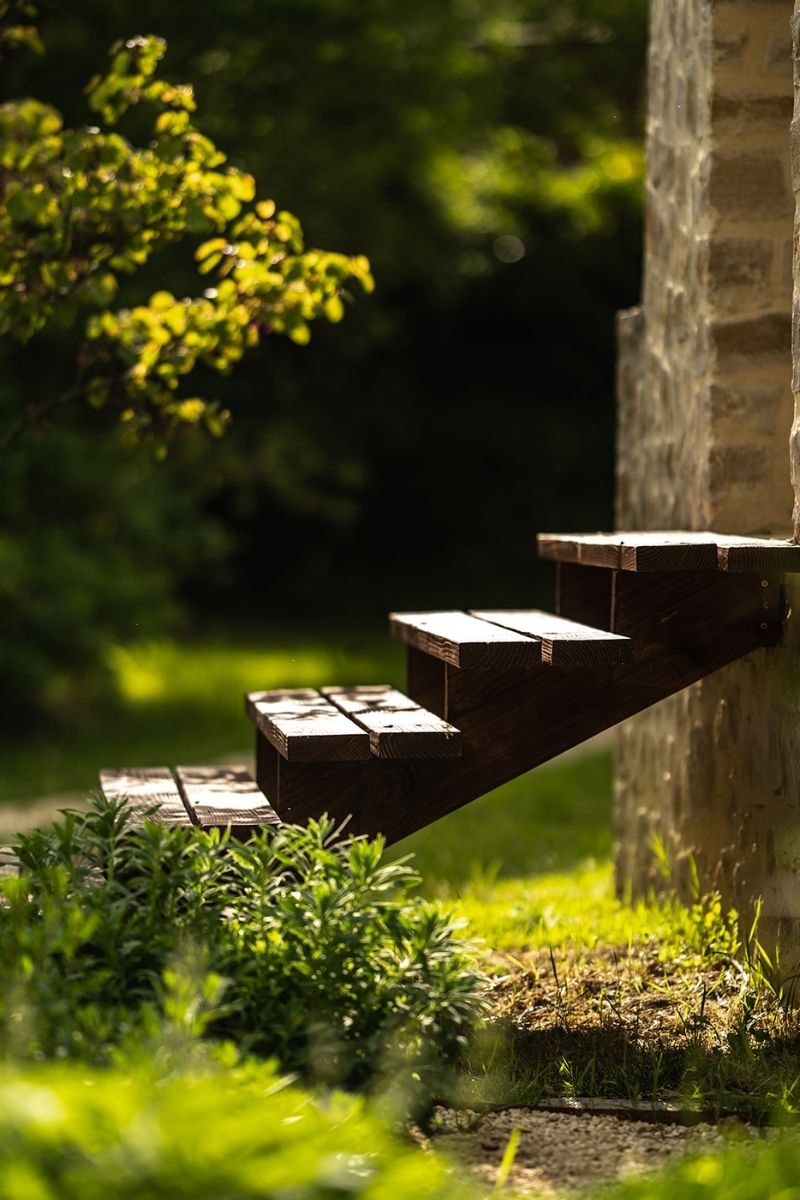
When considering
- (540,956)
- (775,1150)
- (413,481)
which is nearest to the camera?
(775,1150)

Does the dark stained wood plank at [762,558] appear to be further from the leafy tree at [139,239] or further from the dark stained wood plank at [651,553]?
the leafy tree at [139,239]

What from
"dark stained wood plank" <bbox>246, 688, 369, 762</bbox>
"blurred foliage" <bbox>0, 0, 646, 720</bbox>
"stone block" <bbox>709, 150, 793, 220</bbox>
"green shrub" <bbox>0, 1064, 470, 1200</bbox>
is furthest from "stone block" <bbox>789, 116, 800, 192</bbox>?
"blurred foliage" <bbox>0, 0, 646, 720</bbox>

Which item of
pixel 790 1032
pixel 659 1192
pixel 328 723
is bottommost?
pixel 790 1032

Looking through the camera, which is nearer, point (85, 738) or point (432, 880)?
point (432, 880)

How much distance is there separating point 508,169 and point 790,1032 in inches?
544

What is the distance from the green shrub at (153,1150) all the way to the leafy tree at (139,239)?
9.83 ft

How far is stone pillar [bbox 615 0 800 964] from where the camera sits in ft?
13.2

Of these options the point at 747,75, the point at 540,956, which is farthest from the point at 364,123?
the point at 540,956

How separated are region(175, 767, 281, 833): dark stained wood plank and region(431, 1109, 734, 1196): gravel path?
2.57 feet

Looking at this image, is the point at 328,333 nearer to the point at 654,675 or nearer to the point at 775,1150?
the point at 654,675

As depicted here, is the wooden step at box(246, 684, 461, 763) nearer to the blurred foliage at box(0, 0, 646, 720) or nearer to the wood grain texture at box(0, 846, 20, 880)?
the wood grain texture at box(0, 846, 20, 880)

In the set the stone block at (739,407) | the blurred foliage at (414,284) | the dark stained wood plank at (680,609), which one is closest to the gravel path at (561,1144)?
the dark stained wood plank at (680,609)

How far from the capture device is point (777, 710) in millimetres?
3945

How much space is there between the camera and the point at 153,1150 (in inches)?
72.1
